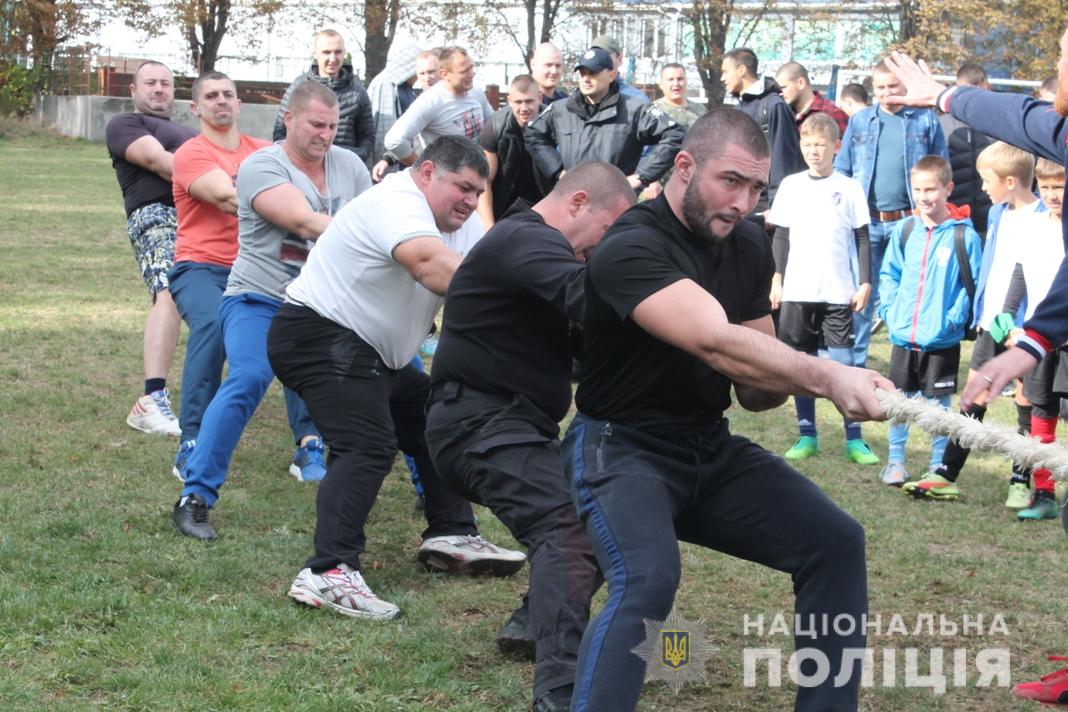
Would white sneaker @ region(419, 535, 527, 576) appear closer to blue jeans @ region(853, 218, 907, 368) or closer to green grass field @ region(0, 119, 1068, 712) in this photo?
green grass field @ region(0, 119, 1068, 712)

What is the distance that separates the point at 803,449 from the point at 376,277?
3622 mm

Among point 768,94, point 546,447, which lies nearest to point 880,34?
point 768,94

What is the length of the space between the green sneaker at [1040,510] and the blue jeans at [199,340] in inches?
167

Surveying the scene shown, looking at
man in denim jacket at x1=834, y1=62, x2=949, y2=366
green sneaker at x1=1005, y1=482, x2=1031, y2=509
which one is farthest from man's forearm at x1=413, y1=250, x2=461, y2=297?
man in denim jacket at x1=834, y1=62, x2=949, y2=366

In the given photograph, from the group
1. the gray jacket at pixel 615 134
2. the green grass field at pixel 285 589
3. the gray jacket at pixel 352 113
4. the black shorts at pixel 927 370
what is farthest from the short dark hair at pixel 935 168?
the gray jacket at pixel 352 113

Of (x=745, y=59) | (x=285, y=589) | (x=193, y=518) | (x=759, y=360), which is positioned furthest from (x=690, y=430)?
(x=745, y=59)

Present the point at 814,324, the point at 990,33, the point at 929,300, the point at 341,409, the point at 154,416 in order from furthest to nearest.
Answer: the point at 990,33, the point at 814,324, the point at 154,416, the point at 929,300, the point at 341,409

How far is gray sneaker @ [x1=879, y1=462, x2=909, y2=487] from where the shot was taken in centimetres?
740

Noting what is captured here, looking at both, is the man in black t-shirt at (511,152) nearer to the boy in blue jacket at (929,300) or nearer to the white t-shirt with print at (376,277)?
the boy in blue jacket at (929,300)

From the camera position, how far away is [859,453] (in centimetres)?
793

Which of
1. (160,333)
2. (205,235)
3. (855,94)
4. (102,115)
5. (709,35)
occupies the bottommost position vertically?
(160,333)

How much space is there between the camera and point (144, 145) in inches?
303

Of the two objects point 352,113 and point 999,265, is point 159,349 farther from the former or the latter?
point 999,265

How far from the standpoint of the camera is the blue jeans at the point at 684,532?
3473 mm
